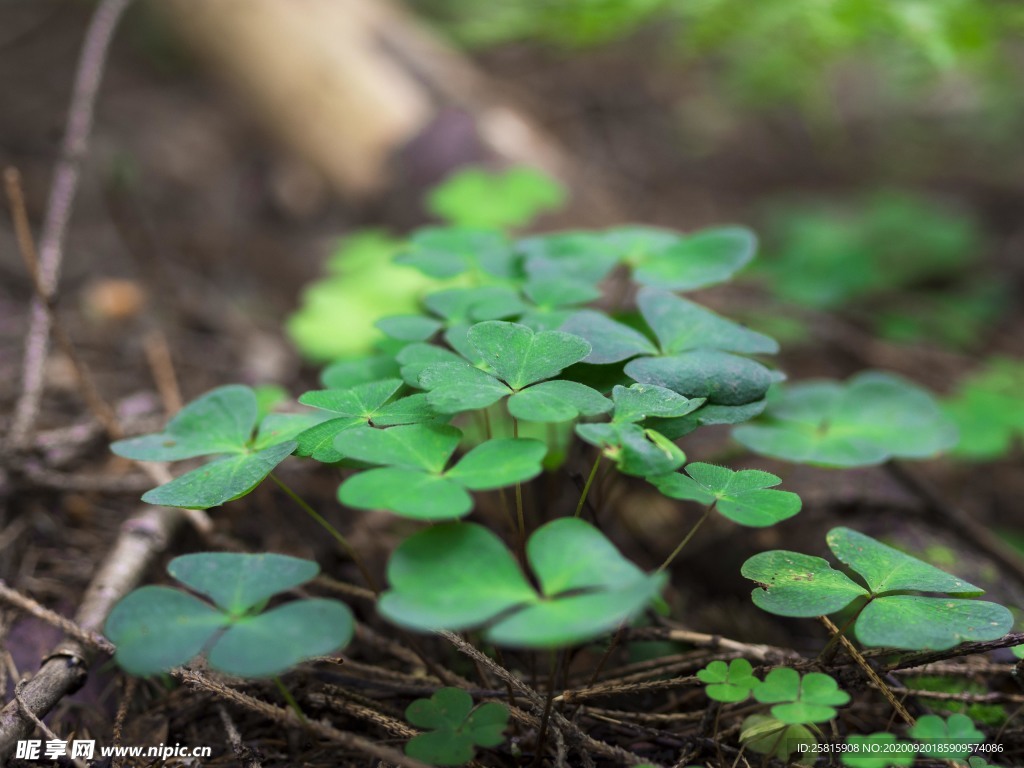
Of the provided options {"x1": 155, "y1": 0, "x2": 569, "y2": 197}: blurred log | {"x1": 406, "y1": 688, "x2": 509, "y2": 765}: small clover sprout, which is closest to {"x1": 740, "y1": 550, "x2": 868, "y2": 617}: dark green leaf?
{"x1": 406, "y1": 688, "x2": 509, "y2": 765}: small clover sprout

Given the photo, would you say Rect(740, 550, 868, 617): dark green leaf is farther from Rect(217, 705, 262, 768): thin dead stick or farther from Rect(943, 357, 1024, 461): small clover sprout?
Rect(943, 357, 1024, 461): small clover sprout

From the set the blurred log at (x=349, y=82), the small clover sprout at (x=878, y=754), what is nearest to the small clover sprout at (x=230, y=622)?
the small clover sprout at (x=878, y=754)

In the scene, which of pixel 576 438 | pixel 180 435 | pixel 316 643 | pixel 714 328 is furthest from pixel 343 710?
pixel 714 328

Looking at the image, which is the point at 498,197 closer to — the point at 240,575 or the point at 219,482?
the point at 219,482

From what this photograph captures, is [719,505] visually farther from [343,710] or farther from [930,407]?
[930,407]

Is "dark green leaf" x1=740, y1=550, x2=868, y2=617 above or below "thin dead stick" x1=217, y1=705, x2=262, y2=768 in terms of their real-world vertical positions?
above

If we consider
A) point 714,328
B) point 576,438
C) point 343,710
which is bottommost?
point 343,710

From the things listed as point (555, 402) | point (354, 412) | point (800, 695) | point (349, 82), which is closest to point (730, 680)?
point (800, 695)
